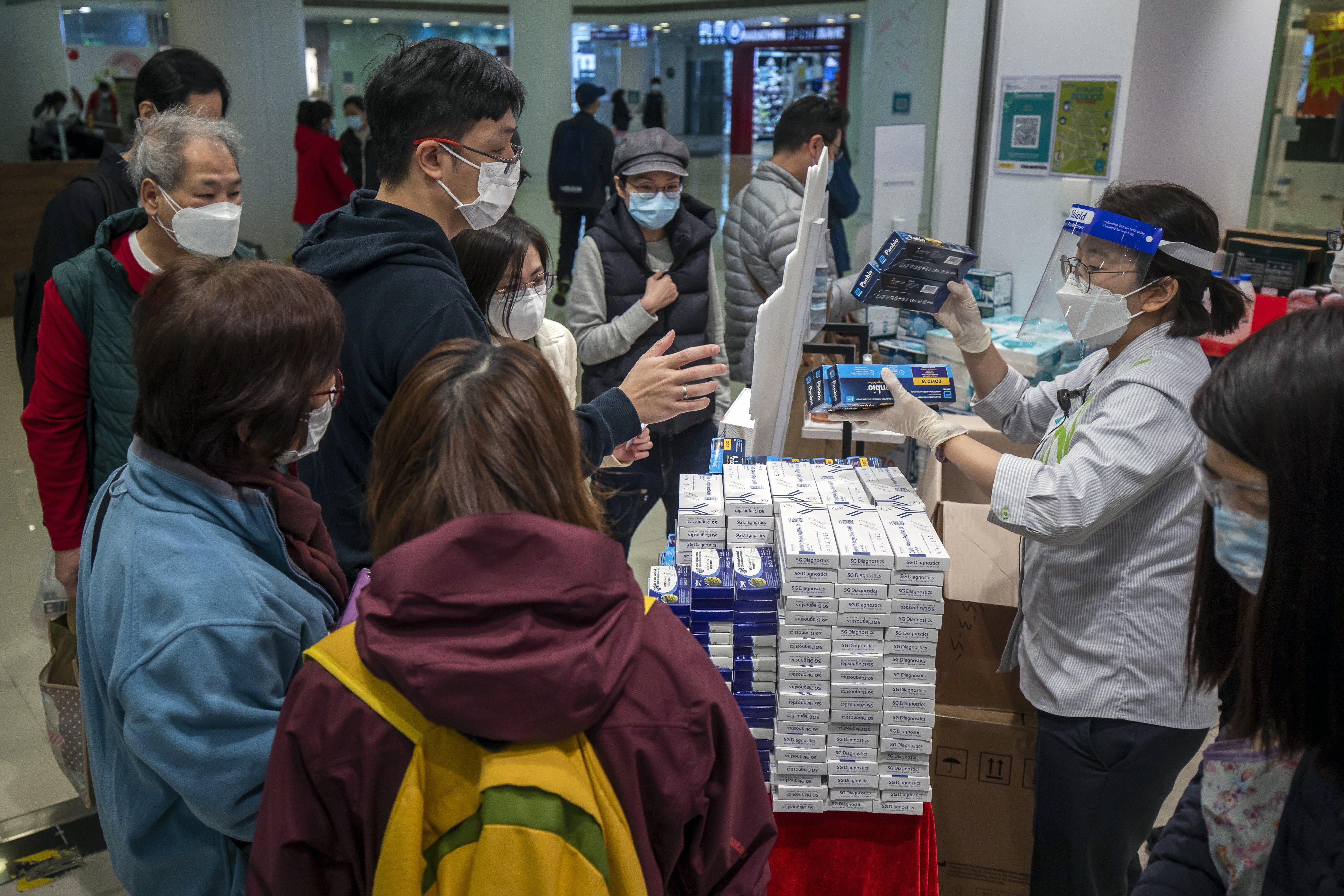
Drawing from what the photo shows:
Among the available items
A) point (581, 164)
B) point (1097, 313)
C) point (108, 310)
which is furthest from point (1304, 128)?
point (108, 310)

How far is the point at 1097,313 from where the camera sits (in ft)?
6.51

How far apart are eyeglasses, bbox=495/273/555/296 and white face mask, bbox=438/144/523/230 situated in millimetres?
406

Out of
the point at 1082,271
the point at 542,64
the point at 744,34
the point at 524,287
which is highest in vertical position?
the point at 744,34

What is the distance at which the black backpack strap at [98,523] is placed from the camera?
136cm

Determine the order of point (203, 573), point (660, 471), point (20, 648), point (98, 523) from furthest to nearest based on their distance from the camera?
1. point (20, 648)
2. point (660, 471)
3. point (98, 523)
4. point (203, 573)

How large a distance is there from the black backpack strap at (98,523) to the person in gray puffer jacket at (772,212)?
284 cm

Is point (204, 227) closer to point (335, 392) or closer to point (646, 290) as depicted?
point (335, 392)

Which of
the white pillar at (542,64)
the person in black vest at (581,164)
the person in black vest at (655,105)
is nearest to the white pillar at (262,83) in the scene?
the white pillar at (542,64)

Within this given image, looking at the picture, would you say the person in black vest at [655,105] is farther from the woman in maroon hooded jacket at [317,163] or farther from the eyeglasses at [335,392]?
the eyeglasses at [335,392]

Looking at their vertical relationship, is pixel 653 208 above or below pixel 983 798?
above

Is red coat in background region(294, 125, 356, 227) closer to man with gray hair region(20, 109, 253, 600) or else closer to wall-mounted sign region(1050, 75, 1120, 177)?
man with gray hair region(20, 109, 253, 600)

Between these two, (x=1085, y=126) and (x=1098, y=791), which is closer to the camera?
(x=1098, y=791)

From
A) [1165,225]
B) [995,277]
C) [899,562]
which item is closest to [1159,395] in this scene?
[1165,225]

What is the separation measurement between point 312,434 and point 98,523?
32 cm
